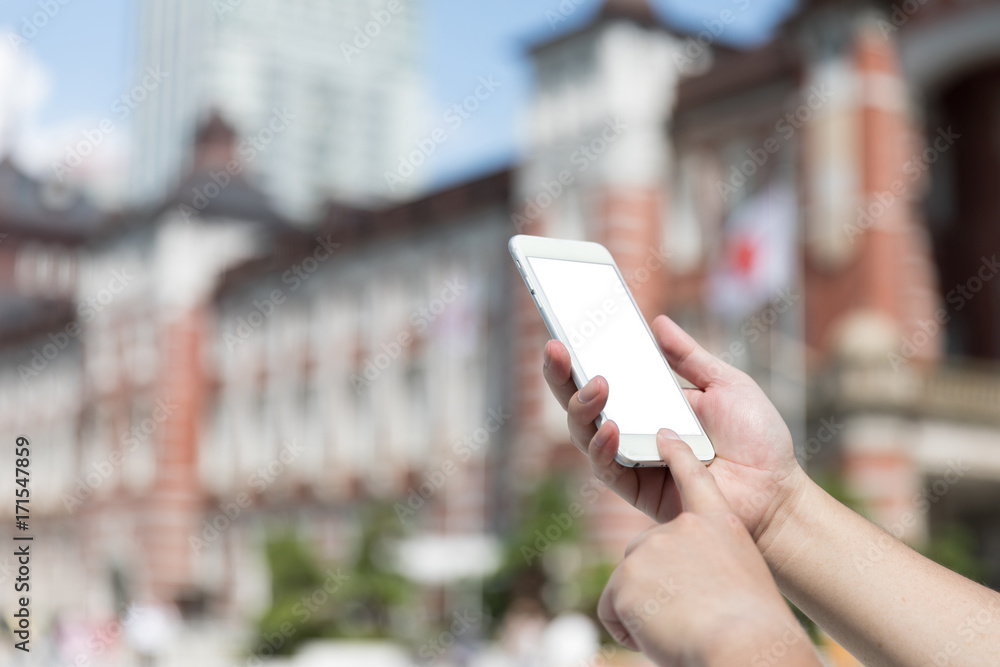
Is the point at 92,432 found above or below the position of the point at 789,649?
below

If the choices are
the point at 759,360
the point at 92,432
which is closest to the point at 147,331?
the point at 92,432

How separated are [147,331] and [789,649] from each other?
38.2 metres

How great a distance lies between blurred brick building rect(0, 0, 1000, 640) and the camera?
1920 cm

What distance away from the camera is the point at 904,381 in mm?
18109

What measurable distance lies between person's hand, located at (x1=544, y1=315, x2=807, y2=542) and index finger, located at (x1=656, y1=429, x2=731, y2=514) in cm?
17

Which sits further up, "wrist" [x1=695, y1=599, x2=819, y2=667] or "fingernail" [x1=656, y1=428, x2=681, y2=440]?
"fingernail" [x1=656, y1=428, x2=681, y2=440]

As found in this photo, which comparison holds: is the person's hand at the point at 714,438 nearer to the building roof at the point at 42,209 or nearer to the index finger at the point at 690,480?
the index finger at the point at 690,480

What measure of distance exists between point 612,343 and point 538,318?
897 inches

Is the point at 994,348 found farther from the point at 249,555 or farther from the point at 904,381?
the point at 249,555

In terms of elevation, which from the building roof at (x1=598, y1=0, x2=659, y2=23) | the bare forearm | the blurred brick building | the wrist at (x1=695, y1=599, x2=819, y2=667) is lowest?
the blurred brick building

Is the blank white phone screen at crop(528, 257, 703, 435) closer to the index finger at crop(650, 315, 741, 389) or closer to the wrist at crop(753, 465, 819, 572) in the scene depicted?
the index finger at crop(650, 315, 741, 389)

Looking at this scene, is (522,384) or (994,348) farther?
(522,384)

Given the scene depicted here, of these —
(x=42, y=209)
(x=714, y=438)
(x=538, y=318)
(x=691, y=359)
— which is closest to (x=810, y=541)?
(x=714, y=438)

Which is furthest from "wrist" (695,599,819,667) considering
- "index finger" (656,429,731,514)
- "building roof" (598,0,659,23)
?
"building roof" (598,0,659,23)
